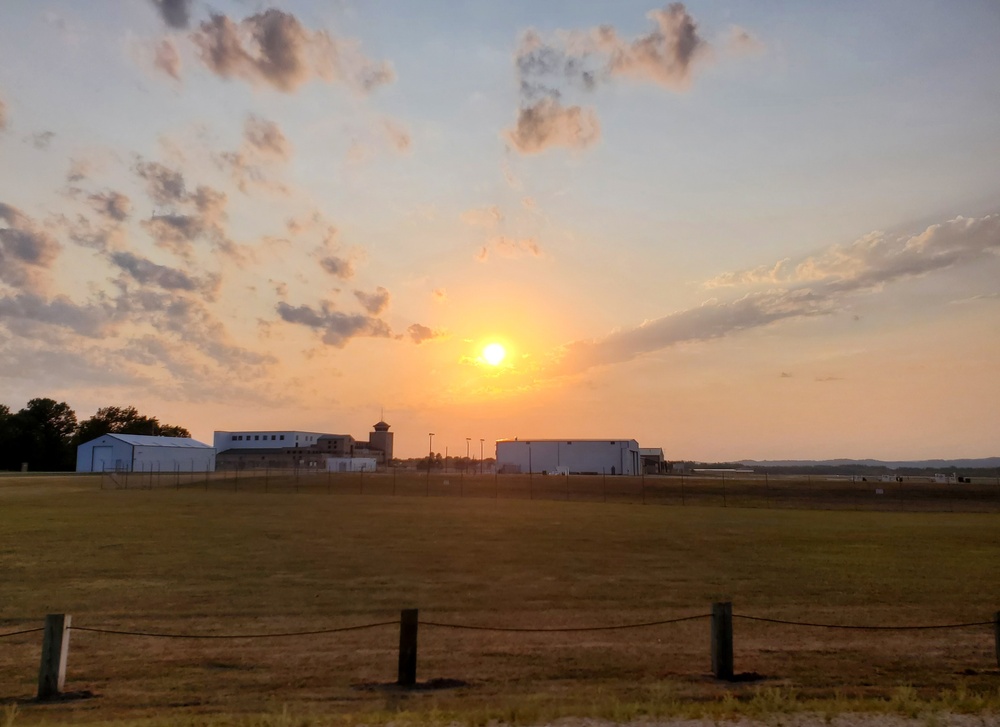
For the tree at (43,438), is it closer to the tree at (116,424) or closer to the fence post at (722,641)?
the tree at (116,424)

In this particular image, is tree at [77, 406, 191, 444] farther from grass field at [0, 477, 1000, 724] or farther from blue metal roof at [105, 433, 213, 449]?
grass field at [0, 477, 1000, 724]

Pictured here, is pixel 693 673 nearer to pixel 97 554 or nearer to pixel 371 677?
pixel 371 677

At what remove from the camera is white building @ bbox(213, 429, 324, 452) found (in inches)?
6250

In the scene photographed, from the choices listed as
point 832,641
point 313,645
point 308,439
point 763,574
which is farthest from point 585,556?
point 308,439

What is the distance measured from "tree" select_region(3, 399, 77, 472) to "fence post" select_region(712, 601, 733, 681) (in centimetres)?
13461

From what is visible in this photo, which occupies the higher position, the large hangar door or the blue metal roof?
the blue metal roof

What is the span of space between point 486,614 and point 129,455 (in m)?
108

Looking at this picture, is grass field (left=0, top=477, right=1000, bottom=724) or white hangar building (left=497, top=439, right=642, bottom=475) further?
white hangar building (left=497, top=439, right=642, bottom=475)

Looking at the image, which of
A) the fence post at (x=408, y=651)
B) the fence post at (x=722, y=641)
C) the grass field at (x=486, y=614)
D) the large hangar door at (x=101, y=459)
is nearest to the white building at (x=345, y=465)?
the large hangar door at (x=101, y=459)

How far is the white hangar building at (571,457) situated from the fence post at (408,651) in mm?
112324

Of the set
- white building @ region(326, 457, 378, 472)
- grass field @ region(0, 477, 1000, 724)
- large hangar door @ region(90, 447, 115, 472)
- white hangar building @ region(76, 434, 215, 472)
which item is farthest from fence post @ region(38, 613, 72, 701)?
white building @ region(326, 457, 378, 472)

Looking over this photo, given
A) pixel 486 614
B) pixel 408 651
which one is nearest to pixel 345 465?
pixel 486 614

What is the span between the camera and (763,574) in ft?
74.1

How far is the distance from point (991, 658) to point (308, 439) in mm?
158986
